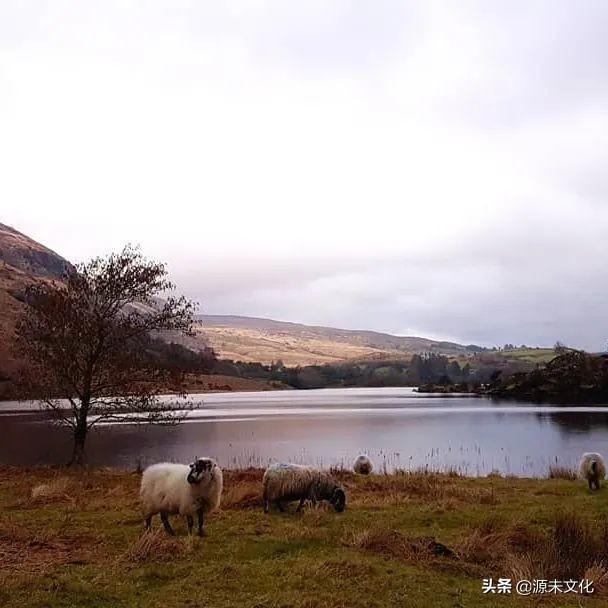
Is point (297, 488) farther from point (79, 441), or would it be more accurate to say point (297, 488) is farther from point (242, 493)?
point (79, 441)

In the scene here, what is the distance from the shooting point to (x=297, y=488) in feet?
50.8

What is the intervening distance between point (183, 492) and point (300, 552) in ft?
9.48

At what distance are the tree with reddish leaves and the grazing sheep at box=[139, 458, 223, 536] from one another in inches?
426

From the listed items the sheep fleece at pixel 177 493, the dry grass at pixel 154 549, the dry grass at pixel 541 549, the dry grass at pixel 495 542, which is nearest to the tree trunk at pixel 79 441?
the sheep fleece at pixel 177 493

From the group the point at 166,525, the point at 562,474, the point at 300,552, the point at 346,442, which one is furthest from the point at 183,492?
the point at 346,442

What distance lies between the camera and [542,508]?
1577 cm

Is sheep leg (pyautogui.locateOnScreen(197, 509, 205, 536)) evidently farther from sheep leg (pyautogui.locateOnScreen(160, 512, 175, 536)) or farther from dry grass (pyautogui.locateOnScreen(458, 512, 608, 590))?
dry grass (pyautogui.locateOnScreen(458, 512, 608, 590))

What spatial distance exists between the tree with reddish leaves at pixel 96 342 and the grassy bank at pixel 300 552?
21.8ft

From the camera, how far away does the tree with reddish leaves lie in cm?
2370

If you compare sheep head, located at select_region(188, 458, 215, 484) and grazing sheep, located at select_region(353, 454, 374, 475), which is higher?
sheep head, located at select_region(188, 458, 215, 484)

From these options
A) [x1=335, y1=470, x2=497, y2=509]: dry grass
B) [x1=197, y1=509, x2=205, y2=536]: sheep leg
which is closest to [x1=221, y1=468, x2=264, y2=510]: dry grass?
[x1=335, y1=470, x2=497, y2=509]: dry grass

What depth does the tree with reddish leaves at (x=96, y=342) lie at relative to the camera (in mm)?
23703

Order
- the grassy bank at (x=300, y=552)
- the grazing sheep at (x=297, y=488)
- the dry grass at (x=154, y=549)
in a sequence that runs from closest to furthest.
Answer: the grassy bank at (x=300, y=552) → the dry grass at (x=154, y=549) → the grazing sheep at (x=297, y=488)

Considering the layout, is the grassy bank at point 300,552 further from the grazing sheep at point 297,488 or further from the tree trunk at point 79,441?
the tree trunk at point 79,441
